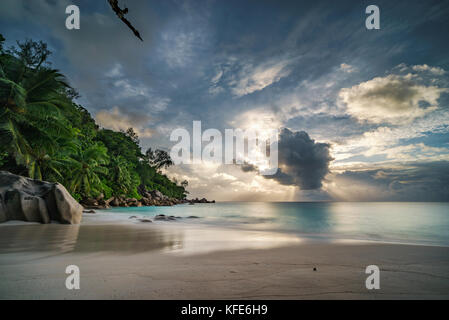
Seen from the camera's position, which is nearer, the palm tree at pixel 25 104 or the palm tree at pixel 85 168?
the palm tree at pixel 25 104

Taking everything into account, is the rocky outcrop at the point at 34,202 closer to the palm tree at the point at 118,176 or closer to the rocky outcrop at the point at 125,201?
the rocky outcrop at the point at 125,201

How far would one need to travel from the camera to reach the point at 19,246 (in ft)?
15.3

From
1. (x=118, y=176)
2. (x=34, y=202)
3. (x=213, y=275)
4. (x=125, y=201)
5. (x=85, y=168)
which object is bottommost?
(x=125, y=201)

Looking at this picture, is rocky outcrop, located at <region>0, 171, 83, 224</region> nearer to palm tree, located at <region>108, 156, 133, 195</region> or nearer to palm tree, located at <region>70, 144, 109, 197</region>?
palm tree, located at <region>70, 144, 109, 197</region>

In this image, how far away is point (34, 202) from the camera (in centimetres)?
903

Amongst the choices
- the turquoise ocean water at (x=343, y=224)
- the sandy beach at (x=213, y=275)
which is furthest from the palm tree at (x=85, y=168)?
the sandy beach at (x=213, y=275)

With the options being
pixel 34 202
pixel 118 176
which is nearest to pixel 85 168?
pixel 118 176

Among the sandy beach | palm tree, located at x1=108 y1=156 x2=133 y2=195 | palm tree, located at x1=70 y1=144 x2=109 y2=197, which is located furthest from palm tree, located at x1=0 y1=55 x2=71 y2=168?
palm tree, located at x1=108 y1=156 x2=133 y2=195

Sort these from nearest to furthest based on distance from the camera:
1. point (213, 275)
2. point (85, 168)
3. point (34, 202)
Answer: point (213, 275) → point (34, 202) → point (85, 168)

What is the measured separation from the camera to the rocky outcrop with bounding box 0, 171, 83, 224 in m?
8.72

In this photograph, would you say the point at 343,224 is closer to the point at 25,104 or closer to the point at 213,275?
the point at 213,275

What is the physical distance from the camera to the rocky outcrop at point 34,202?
28.6ft

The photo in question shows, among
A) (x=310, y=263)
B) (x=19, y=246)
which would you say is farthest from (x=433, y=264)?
→ (x=19, y=246)

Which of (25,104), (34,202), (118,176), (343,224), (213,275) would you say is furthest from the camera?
(118,176)
